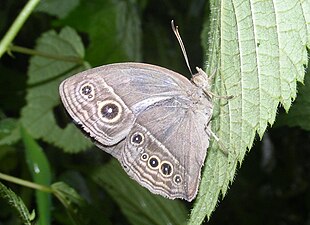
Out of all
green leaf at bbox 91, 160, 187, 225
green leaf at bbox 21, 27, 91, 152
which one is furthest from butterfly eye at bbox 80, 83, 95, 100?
green leaf at bbox 21, 27, 91, 152

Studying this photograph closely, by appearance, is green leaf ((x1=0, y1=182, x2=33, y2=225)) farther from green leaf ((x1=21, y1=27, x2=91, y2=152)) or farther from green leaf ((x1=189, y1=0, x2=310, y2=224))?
green leaf ((x1=21, y1=27, x2=91, y2=152))

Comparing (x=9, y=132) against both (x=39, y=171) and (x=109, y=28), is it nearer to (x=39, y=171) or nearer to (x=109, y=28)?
(x=39, y=171)

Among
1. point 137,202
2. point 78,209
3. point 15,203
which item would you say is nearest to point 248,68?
point 15,203

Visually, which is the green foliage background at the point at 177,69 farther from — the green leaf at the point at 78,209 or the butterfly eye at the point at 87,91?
the butterfly eye at the point at 87,91

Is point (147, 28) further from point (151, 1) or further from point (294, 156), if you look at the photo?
point (294, 156)

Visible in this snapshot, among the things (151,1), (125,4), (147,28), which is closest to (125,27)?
(125,4)

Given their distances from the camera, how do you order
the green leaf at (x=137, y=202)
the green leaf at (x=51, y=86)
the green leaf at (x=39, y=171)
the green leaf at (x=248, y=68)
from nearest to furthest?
the green leaf at (x=248, y=68)
the green leaf at (x=39, y=171)
the green leaf at (x=137, y=202)
the green leaf at (x=51, y=86)

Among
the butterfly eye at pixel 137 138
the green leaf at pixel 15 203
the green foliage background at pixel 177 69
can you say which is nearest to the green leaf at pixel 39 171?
the green foliage background at pixel 177 69
